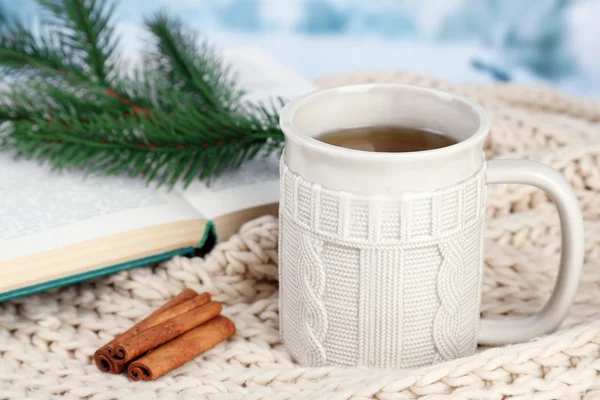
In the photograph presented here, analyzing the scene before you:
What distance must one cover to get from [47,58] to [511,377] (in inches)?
29.5

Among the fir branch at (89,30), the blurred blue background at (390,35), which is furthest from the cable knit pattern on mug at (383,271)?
the blurred blue background at (390,35)

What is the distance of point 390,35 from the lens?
2527mm

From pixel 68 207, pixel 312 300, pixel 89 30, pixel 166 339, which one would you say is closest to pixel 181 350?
pixel 166 339

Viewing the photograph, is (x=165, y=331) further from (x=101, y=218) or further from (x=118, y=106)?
(x=118, y=106)

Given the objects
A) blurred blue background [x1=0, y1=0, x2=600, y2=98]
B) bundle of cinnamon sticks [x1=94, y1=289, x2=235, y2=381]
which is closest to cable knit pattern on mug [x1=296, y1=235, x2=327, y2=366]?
bundle of cinnamon sticks [x1=94, y1=289, x2=235, y2=381]

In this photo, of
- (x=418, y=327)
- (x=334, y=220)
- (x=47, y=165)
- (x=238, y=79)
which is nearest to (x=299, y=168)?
(x=334, y=220)

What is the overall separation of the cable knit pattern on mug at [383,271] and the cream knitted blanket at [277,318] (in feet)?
0.10

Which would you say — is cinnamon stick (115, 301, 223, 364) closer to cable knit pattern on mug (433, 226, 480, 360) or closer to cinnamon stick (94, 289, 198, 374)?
cinnamon stick (94, 289, 198, 374)

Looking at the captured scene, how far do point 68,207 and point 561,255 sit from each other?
0.53 m

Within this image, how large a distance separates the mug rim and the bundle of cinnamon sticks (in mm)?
217

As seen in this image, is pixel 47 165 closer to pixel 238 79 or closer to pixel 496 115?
pixel 238 79

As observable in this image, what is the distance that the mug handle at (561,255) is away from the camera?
0.66 meters

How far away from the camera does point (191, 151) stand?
90 centimetres

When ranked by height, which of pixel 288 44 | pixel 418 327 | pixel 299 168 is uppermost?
pixel 299 168
